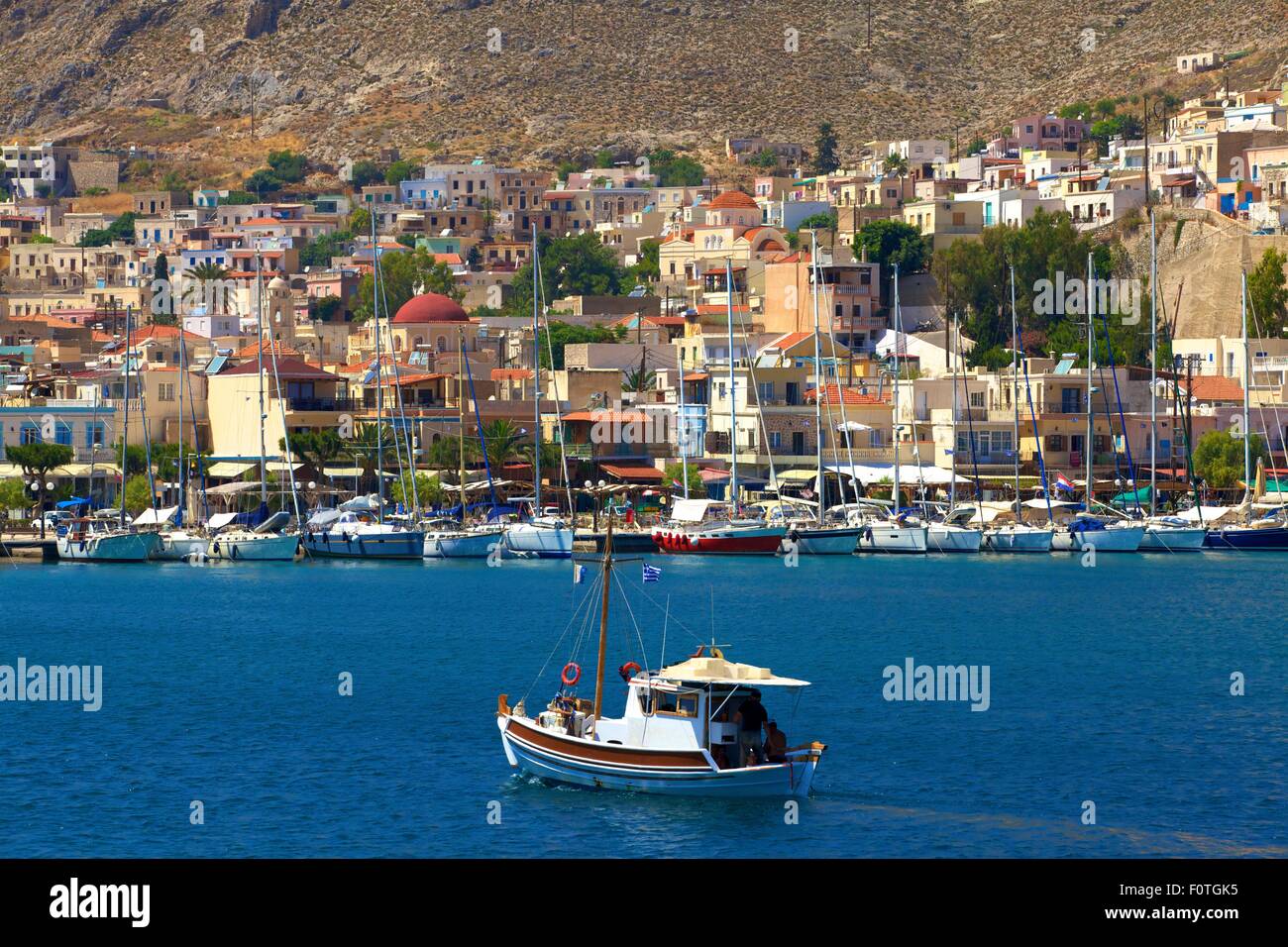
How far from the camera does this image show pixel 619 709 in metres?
38.6

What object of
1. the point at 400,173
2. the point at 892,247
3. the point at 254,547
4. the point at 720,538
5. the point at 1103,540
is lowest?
the point at 1103,540

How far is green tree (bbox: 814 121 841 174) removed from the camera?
574 feet

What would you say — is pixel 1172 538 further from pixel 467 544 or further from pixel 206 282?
pixel 206 282

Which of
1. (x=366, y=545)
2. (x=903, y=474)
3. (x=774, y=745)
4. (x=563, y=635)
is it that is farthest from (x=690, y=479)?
(x=774, y=745)

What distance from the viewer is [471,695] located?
42.2 meters

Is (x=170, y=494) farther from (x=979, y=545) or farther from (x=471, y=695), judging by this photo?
(x=471, y=695)

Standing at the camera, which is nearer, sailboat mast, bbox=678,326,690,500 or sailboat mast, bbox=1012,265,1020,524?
sailboat mast, bbox=678,326,690,500

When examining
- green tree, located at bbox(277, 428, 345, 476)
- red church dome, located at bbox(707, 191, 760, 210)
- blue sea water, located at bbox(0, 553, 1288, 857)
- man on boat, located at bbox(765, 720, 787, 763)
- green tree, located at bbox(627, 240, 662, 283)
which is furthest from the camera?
green tree, located at bbox(627, 240, 662, 283)

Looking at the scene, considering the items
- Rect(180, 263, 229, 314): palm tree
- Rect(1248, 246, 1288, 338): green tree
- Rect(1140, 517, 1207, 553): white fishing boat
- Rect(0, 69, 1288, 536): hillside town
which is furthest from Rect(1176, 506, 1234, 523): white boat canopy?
Rect(180, 263, 229, 314): palm tree

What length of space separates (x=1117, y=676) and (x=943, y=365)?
61.0m

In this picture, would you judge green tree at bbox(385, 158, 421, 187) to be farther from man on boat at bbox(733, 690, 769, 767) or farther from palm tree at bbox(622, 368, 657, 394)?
man on boat at bbox(733, 690, 769, 767)

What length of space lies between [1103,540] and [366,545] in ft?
82.7

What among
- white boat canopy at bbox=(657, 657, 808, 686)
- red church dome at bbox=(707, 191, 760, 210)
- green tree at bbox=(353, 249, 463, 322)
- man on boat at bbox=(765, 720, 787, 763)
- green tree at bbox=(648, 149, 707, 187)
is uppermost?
green tree at bbox=(648, 149, 707, 187)

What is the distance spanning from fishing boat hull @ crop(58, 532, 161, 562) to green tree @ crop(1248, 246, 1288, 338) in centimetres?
5236
